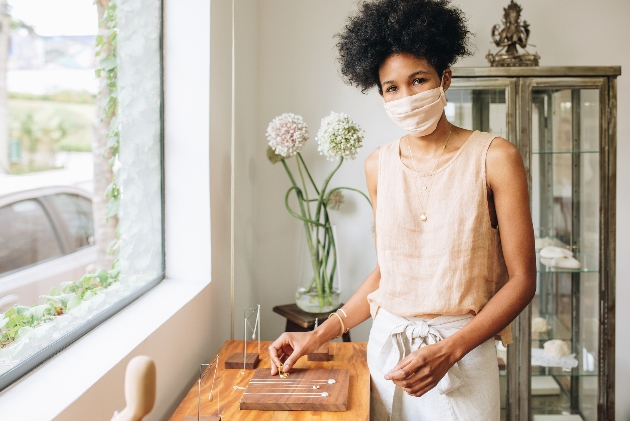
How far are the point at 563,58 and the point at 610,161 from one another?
0.55 metres

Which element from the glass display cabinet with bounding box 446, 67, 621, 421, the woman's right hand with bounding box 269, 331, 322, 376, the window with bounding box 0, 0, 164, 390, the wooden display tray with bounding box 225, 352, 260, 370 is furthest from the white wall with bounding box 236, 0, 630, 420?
the woman's right hand with bounding box 269, 331, 322, 376

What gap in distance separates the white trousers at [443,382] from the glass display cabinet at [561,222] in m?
1.07

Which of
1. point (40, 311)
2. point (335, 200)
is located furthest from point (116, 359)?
point (335, 200)

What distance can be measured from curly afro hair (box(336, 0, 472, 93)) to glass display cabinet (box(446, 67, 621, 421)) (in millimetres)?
898

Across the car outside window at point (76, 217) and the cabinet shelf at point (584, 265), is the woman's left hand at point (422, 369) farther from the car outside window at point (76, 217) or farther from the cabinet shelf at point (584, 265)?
the cabinet shelf at point (584, 265)

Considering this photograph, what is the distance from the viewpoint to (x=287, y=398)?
47.9 inches

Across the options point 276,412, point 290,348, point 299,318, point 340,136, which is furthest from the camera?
point 299,318

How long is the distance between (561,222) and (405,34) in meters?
1.44

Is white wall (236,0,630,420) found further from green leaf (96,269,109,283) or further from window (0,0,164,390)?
green leaf (96,269,109,283)

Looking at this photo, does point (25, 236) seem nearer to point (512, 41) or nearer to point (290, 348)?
point (290, 348)

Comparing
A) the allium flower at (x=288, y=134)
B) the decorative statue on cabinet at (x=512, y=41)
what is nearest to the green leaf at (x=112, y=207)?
the allium flower at (x=288, y=134)

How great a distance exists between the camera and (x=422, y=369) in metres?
1.16

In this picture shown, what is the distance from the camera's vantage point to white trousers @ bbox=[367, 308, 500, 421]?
1296mm

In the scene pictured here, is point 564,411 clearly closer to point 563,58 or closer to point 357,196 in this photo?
point 357,196
